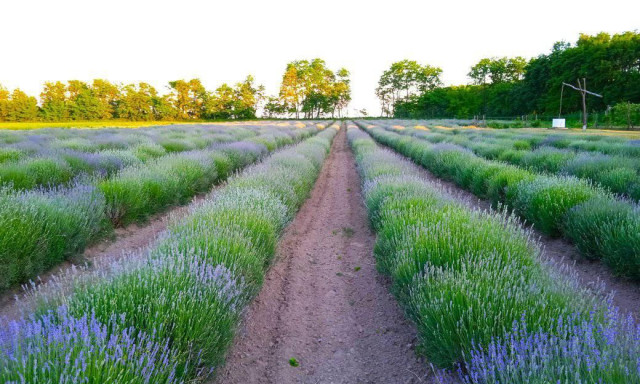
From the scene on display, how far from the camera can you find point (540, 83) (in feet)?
185

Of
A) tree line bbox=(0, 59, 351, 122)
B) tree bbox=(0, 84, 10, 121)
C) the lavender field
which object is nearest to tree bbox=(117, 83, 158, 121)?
tree line bbox=(0, 59, 351, 122)

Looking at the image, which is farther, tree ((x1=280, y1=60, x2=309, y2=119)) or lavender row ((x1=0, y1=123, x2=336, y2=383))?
tree ((x1=280, y1=60, x2=309, y2=119))

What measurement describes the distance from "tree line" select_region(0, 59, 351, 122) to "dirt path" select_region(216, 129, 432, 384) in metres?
72.2

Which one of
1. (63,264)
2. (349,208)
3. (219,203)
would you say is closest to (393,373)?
(219,203)

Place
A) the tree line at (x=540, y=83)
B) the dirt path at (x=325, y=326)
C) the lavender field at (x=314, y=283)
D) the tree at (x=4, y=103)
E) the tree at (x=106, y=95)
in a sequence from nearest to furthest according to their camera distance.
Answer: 1. the lavender field at (x=314, y=283)
2. the dirt path at (x=325, y=326)
3. the tree line at (x=540, y=83)
4. the tree at (x=4, y=103)
5. the tree at (x=106, y=95)

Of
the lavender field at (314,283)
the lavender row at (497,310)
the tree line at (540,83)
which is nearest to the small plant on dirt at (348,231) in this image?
the lavender field at (314,283)

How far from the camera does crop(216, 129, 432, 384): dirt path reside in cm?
273

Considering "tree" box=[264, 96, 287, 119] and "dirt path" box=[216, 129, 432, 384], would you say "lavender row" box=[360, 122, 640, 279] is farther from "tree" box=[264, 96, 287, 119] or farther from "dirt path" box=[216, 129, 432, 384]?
"tree" box=[264, 96, 287, 119]

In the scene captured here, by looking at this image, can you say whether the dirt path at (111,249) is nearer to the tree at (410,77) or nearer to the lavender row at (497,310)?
the lavender row at (497,310)

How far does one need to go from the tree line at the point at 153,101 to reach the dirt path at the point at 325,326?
72238mm

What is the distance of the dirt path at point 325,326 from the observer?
2727mm

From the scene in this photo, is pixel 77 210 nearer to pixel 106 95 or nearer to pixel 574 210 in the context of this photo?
pixel 574 210

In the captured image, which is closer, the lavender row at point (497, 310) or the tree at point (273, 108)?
the lavender row at point (497, 310)

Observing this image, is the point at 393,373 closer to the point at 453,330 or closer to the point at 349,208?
the point at 453,330
